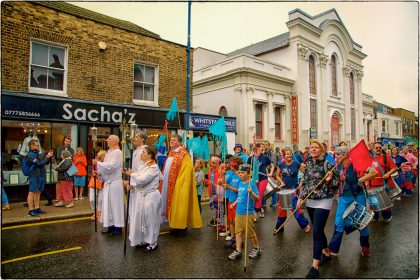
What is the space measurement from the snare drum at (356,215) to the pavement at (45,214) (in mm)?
6592

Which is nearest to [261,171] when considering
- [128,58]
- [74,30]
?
[128,58]

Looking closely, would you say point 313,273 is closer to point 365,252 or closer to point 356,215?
point 356,215

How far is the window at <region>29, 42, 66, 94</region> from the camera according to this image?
34.9ft

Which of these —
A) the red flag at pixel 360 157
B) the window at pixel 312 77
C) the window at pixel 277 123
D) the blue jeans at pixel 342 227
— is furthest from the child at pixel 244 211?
the window at pixel 312 77

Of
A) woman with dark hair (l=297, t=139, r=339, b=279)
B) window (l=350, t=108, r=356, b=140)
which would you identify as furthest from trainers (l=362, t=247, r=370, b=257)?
window (l=350, t=108, r=356, b=140)

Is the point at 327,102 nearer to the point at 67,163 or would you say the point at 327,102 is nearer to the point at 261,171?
the point at 261,171

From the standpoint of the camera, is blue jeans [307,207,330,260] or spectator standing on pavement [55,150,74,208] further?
spectator standing on pavement [55,150,74,208]

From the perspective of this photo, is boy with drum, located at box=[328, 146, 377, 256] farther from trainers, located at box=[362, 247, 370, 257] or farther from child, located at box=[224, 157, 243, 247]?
child, located at box=[224, 157, 243, 247]

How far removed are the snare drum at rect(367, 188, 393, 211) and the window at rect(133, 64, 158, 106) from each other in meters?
9.92

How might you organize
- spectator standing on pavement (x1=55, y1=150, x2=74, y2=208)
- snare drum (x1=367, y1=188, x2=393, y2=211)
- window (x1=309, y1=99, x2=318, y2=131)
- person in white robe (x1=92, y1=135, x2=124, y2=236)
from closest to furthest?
snare drum (x1=367, y1=188, x2=393, y2=211) < person in white robe (x1=92, y1=135, x2=124, y2=236) < spectator standing on pavement (x1=55, y1=150, x2=74, y2=208) < window (x1=309, y1=99, x2=318, y2=131)

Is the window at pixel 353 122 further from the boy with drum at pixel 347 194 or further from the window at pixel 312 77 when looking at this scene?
the boy with drum at pixel 347 194

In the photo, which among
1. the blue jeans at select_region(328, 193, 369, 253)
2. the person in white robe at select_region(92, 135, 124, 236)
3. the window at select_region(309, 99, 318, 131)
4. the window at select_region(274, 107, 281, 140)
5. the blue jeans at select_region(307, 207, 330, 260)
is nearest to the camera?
the blue jeans at select_region(307, 207, 330, 260)

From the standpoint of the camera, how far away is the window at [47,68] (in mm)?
10632

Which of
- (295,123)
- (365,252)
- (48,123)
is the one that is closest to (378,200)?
(365,252)
